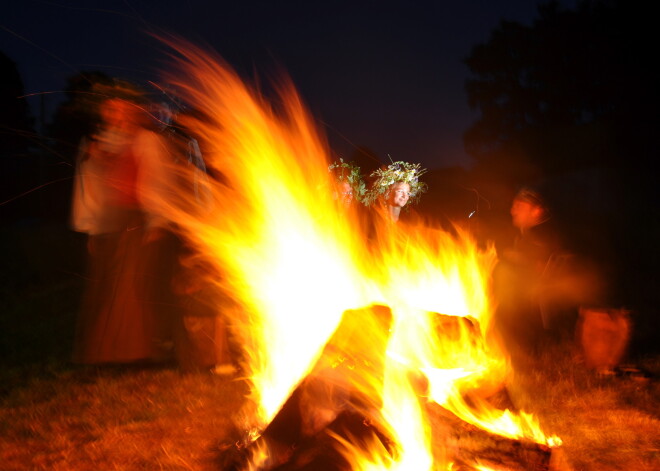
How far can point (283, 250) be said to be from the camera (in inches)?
176

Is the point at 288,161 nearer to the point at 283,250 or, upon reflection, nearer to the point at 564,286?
the point at 283,250

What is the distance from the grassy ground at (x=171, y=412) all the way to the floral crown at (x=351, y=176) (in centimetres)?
208

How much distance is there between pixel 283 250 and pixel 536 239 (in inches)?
121

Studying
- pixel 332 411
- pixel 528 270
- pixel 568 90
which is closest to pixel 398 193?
pixel 528 270

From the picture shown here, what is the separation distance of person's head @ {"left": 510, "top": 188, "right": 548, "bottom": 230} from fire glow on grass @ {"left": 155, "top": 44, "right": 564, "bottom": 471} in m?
1.35

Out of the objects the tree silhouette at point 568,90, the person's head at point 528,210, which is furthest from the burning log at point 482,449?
the tree silhouette at point 568,90

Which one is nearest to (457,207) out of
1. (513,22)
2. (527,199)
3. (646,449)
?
(527,199)

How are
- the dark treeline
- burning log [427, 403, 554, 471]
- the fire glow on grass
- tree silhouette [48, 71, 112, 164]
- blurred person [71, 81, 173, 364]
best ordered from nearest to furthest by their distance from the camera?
burning log [427, 403, 554, 471]
the fire glow on grass
tree silhouette [48, 71, 112, 164]
blurred person [71, 81, 173, 364]
the dark treeline

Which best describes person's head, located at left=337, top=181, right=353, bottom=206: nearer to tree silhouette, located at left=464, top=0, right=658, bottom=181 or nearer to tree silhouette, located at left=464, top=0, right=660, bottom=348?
tree silhouette, located at left=464, top=0, right=660, bottom=348

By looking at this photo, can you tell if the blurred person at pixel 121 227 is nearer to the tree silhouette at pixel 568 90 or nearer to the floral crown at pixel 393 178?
the floral crown at pixel 393 178

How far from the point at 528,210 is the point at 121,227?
393 centimetres

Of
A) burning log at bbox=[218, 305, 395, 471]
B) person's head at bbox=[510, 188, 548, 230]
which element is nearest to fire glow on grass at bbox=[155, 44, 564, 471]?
burning log at bbox=[218, 305, 395, 471]

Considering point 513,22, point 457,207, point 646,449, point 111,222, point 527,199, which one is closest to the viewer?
point 646,449

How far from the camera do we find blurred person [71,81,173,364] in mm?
4578
